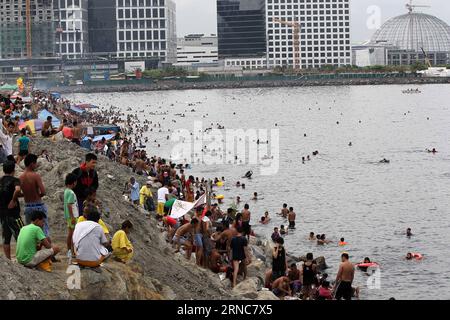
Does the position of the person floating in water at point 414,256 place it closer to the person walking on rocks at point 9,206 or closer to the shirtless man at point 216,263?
the shirtless man at point 216,263

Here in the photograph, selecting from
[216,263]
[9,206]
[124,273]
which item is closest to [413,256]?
[216,263]

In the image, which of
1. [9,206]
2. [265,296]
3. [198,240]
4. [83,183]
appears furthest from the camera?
[198,240]

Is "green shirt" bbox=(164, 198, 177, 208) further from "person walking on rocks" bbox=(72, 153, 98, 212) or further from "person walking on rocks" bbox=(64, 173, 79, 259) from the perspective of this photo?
"person walking on rocks" bbox=(64, 173, 79, 259)

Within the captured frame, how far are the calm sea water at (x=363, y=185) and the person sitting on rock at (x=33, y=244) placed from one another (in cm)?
1360

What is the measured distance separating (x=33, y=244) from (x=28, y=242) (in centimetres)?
8

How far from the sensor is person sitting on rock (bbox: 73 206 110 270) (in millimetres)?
13586

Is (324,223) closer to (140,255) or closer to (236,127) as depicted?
(140,255)

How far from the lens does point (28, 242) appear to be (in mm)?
13430

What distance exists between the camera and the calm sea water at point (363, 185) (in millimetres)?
30656

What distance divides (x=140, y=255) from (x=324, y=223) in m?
21.7

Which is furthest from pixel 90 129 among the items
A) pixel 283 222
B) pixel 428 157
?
pixel 428 157

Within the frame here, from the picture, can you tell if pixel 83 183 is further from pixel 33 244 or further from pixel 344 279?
pixel 344 279

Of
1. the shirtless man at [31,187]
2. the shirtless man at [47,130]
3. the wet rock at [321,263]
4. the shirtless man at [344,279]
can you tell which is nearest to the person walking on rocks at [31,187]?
the shirtless man at [31,187]

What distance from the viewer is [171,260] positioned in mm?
19359
